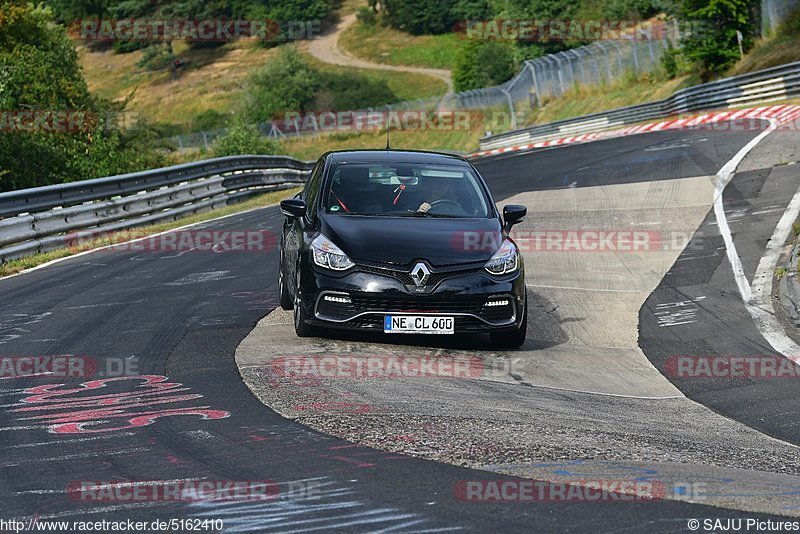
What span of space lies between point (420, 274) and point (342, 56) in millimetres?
113398

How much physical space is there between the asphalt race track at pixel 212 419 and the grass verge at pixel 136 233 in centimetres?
69

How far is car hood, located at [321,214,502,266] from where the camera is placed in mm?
9477

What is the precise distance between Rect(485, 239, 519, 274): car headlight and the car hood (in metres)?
0.05

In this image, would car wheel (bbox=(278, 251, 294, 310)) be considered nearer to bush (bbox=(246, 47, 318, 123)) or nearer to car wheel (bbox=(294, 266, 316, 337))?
car wheel (bbox=(294, 266, 316, 337))

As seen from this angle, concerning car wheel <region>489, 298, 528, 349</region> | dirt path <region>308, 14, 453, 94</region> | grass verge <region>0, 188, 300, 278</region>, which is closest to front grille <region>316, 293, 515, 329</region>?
car wheel <region>489, 298, 528, 349</region>

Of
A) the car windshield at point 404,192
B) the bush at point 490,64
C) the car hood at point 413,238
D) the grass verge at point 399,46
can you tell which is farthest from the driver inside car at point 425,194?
the grass verge at point 399,46

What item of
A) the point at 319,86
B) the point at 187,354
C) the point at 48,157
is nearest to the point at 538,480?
the point at 187,354

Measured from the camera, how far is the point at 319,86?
98.9 m

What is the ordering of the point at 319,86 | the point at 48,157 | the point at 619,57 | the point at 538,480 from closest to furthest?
the point at 538,480 < the point at 48,157 < the point at 619,57 < the point at 319,86

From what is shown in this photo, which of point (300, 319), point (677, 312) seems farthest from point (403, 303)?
point (677, 312)

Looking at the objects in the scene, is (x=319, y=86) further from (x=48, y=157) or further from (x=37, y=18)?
(x=48, y=157)

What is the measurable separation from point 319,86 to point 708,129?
70969mm

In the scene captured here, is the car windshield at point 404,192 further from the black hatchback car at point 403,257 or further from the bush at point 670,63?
the bush at point 670,63

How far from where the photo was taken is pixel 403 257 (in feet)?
30.9
